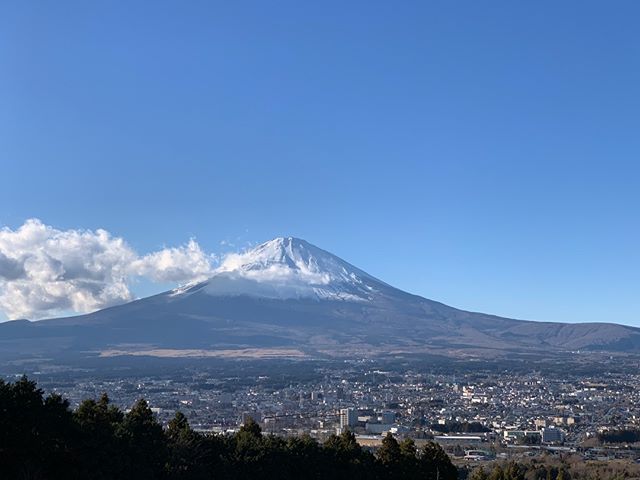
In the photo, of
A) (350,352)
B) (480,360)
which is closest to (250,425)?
(480,360)

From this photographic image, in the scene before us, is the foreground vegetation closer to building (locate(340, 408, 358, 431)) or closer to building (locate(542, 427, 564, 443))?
building (locate(542, 427, 564, 443))

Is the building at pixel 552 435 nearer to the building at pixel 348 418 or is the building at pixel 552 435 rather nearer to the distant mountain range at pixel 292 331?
the building at pixel 348 418

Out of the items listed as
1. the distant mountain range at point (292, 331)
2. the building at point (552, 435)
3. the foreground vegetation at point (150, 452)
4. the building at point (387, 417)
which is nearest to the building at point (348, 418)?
the building at point (387, 417)

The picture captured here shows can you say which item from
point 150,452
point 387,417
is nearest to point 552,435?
point 387,417

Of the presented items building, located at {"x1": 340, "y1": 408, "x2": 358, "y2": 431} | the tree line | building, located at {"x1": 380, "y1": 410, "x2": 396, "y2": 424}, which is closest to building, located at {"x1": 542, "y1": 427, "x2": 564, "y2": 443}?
building, located at {"x1": 380, "y1": 410, "x2": 396, "y2": 424}

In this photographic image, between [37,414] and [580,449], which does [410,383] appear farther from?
[37,414]

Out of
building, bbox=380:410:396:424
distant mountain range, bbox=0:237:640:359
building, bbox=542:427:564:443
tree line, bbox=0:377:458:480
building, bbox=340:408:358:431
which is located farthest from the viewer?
distant mountain range, bbox=0:237:640:359

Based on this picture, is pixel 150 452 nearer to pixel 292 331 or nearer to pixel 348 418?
pixel 348 418
